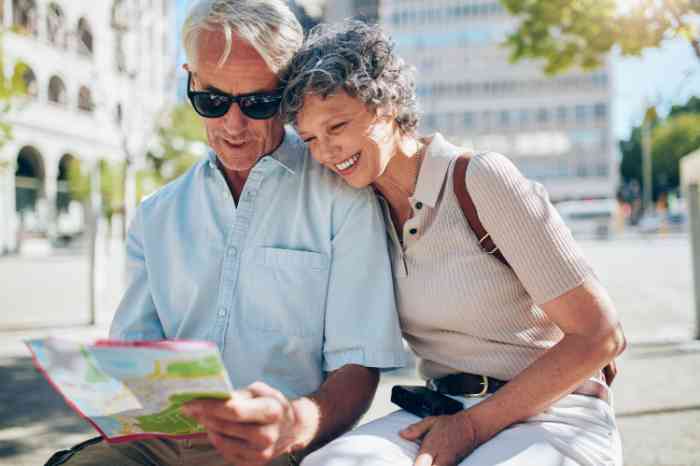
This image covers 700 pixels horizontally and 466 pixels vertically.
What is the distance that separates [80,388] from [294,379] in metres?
0.70

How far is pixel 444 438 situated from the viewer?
1845 mm

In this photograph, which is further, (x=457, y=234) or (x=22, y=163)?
(x=22, y=163)

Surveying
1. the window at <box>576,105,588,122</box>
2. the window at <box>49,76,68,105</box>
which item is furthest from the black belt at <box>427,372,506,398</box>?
the window at <box>576,105,588,122</box>

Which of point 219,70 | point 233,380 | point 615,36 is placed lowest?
point 233,380

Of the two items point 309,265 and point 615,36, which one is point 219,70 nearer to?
point 309,265

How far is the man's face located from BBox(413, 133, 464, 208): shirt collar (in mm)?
480

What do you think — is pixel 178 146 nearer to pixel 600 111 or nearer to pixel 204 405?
pixel 204 405

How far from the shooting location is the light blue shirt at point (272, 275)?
204 centimetres

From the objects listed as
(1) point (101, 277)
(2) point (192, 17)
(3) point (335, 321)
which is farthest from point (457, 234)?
(1) point (101, 277)

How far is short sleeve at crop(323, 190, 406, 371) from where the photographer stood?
198 centimetres

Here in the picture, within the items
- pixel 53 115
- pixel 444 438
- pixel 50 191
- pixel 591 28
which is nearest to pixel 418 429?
pixel 444 438

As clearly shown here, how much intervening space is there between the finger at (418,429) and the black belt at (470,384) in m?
0.16

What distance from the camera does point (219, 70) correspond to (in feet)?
6.86

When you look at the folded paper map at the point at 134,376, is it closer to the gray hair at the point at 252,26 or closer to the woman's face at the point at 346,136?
the woman's face at the point at 346,136
